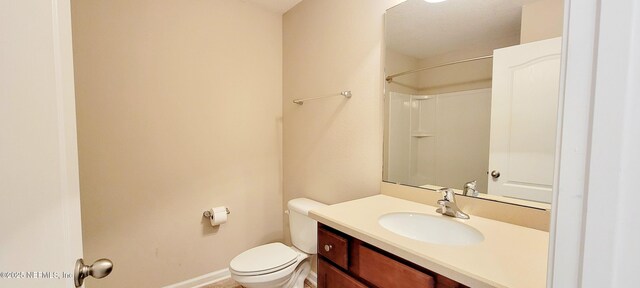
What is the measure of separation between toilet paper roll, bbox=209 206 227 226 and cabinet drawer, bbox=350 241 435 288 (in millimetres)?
1305

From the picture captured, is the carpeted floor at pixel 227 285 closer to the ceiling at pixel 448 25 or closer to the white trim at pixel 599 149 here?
the ceiling at pixel 448 25

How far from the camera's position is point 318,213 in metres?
1.22

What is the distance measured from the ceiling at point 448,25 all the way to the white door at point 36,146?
1426 mm

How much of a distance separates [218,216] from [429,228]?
152cm

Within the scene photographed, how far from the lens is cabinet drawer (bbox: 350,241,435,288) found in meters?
0.80

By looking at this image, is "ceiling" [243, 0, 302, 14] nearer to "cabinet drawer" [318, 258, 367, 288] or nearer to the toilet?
the toilet

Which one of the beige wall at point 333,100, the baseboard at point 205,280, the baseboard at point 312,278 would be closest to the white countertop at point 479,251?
the beige wall at point 333,100

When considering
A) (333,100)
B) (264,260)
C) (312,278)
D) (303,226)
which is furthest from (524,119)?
(312,278)

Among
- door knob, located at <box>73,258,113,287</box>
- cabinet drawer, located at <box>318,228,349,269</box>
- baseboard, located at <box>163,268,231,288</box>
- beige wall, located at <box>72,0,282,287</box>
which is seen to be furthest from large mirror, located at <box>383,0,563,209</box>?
baseboard, located at <box>163,268,231,288</box>

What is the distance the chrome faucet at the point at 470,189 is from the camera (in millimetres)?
1204

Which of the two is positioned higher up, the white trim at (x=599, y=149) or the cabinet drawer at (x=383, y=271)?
the white trim at (x=599, y=149)

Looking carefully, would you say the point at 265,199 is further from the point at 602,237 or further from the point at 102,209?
the point at 602,237

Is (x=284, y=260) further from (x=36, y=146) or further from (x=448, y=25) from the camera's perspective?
(x=448, y=25)

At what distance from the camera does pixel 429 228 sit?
1208 millimetres
